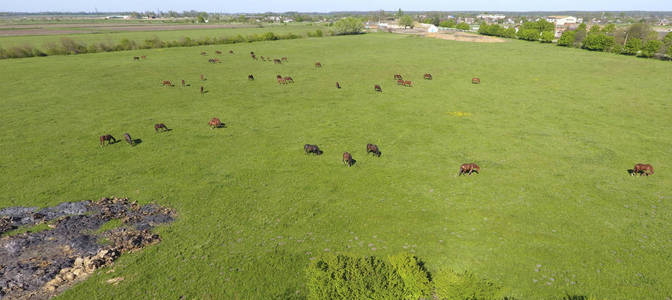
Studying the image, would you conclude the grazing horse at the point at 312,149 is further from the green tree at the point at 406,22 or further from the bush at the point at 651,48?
the green tree at the point at 406,22

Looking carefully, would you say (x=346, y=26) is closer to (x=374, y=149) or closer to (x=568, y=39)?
(x=568, y=39)

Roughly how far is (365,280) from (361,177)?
31.8 feet

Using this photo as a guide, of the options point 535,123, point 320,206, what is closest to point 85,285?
point 320,206

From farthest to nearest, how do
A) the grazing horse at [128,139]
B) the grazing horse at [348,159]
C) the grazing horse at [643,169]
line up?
the grazing horse at [128,139]
the grazing horse at [348,159]
the grazing horse at [643,169]

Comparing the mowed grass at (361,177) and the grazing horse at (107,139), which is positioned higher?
the grazing horse at (107,139)

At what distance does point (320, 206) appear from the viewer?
16297 mm

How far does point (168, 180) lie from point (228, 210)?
535 cm

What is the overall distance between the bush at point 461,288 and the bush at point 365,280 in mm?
459

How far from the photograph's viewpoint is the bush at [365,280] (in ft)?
31.3

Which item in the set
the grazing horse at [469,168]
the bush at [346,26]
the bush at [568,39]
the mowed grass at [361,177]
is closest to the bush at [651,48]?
the bush at [568,39]

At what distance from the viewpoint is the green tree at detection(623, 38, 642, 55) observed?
6681 centimetres

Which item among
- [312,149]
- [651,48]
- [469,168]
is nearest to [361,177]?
[312,149]

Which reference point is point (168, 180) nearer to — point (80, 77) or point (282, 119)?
point (282, 119)

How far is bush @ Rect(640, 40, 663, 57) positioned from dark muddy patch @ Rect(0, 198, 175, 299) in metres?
90.6
